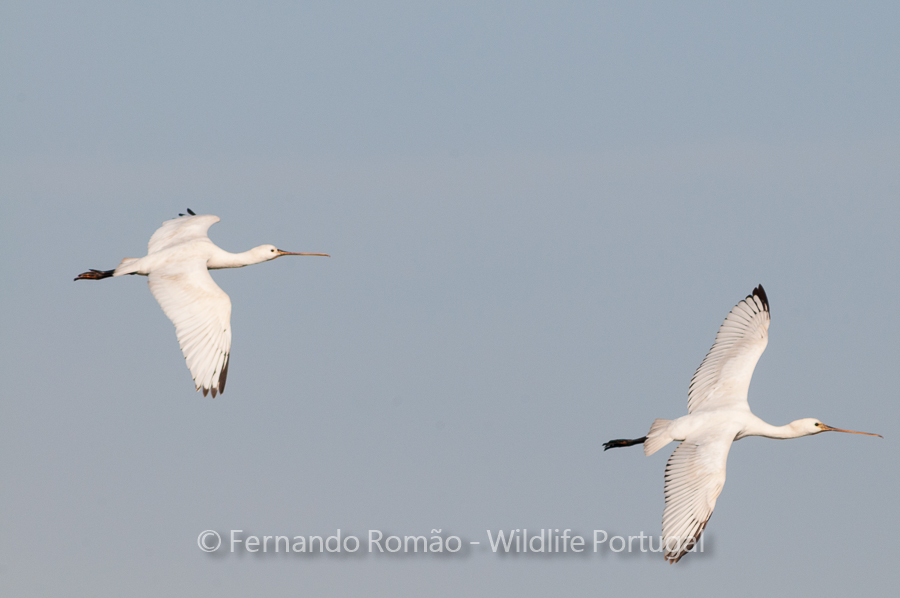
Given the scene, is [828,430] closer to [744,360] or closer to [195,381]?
[744,360]

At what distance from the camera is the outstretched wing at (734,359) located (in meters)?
39.4

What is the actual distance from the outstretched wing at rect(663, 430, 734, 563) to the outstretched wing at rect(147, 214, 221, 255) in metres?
13.3

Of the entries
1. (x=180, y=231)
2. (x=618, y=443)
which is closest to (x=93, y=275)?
(x=180, y=231)

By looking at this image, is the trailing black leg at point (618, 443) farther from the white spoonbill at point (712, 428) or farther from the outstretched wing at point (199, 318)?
the outstretched wing at point (199, 318)

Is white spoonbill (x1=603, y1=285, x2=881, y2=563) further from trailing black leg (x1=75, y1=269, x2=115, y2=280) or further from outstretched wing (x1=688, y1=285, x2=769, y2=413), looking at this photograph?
trailing black leg (x1=75, y1=269, x2=115, y2=280)

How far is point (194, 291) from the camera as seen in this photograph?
1497 inches

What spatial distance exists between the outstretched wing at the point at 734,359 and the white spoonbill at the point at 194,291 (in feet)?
36.7

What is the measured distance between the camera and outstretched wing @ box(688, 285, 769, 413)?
1550 inches

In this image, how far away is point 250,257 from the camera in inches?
1674

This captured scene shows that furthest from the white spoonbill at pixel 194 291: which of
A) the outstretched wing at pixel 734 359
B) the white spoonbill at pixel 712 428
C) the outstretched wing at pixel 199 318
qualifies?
the outstretched wing at pixel 734 359

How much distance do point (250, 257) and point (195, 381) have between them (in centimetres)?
690

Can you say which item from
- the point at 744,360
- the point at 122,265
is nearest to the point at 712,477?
the point at 744,360

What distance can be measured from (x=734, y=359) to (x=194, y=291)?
41.9 feet

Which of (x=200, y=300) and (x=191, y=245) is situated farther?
(x=191, y=245)
